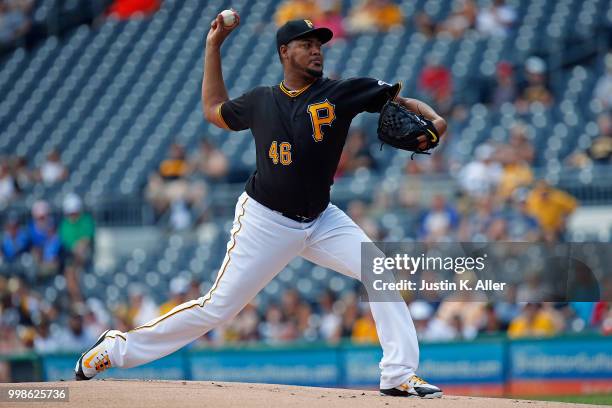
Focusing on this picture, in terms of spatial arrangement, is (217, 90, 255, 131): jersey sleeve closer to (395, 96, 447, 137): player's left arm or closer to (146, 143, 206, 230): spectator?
(395, 96, 447, 137): player's left arm

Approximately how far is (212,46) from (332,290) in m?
5.64

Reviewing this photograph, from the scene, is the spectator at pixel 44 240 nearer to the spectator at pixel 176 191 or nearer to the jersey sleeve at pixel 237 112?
the spectator at pixel 176 191

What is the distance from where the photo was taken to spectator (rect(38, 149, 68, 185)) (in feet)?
47.3

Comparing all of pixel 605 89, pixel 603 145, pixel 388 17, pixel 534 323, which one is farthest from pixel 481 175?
pixel 388 17

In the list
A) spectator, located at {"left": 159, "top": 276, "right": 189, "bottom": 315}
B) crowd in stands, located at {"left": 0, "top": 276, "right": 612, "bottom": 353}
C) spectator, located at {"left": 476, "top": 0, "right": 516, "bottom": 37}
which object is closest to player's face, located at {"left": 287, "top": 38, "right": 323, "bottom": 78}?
crowd in stands, located at {"left": 0, "top": 276, "right": 612, "bottom": 353}

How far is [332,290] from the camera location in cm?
1110

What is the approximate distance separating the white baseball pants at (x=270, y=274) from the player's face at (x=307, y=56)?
0.71 m

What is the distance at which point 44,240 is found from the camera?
13.1m

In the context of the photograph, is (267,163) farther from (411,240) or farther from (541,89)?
(541,89)

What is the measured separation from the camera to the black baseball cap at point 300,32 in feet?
17.9

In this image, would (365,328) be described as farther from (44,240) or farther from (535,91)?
(44,240)

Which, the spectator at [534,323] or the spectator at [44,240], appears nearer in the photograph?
the spectator at [534,323]

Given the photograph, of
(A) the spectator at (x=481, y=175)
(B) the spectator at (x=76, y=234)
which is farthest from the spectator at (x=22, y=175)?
(A) the spectator at (x=481, y=175)

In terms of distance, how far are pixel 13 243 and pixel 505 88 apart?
19.9ft
